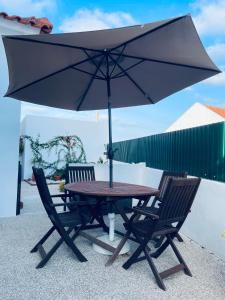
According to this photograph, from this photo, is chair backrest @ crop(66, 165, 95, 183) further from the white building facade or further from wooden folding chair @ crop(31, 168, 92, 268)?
wooden folding chair @ crop(31, 168, 92, 268)

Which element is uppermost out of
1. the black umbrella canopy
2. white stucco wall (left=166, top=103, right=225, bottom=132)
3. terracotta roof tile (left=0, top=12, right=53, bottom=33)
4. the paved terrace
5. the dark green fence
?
terracotta roof tile (left=0, top=12, right=53, bottom=33)

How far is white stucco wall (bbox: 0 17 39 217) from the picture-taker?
4.99 metres

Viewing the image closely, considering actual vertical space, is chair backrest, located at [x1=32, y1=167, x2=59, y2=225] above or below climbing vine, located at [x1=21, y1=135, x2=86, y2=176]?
below

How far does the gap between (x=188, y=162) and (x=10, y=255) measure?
10.9 feet

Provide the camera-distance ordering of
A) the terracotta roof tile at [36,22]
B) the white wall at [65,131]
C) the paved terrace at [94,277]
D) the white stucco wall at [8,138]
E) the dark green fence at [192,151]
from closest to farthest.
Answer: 1. the paved terrace at [94,277]
2. the dark green fence at [192,151]
3. the terracotta roof tile at [36,22]
4. the white stucco wall at [8,138]
5. the white wall at [65,131]

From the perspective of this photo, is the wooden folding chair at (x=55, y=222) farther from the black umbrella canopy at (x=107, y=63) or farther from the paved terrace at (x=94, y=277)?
the black umbrella canopy at (x=107, y=63)

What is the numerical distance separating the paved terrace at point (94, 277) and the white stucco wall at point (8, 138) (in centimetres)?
135

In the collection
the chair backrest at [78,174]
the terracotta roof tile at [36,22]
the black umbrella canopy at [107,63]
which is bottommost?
the chair backrest at [78,174]

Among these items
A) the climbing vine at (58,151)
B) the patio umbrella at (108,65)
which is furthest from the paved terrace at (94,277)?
the climbing vine at (58,151)

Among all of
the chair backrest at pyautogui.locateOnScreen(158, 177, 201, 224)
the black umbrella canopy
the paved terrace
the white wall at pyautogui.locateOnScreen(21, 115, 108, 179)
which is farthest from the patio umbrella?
the white wall at pyautogui.locateOnScreen(21, 115, 108, 179)

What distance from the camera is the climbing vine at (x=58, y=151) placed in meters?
11.3

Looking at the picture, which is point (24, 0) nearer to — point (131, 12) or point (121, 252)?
point (131, 12)

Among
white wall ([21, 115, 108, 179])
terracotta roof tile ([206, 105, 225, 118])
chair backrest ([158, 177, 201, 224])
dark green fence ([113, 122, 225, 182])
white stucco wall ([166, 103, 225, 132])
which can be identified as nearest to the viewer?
chair backrest ([158, 177, 201, 224])

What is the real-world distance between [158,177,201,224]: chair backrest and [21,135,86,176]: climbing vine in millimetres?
9029
